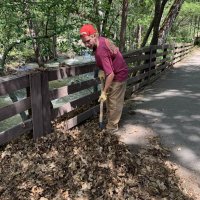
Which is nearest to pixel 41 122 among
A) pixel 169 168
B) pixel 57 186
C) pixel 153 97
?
pixel 57 186

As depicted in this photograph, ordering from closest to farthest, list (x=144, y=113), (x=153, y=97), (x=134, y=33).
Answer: (x=144, y=113) → (x=153, y=97) → (x=134, y=33)

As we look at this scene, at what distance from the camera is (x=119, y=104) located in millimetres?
6484

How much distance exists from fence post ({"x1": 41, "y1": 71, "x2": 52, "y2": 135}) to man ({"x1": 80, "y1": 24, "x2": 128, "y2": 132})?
0.85 m

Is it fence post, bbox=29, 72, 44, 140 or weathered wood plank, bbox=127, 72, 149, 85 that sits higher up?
fence post, bbox=29, 72, 44, 140

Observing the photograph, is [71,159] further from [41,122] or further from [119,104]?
[119,104]

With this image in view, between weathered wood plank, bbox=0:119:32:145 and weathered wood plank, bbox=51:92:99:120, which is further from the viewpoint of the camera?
weathered wood plank, bbox=51:92:99:120

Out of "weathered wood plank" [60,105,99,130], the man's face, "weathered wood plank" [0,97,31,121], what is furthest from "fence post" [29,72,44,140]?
the man's face

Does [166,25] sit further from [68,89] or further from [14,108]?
[14,108]

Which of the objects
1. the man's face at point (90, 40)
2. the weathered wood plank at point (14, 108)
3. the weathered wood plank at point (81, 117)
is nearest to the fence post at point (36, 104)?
the weathered wood plank at point (14, 108)

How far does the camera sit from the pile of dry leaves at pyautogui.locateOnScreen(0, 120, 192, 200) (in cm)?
436

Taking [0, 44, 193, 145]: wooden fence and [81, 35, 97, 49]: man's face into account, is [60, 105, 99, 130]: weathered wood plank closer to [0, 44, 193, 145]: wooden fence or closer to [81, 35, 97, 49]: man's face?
[0, 44, 193, 145]: wooden fence

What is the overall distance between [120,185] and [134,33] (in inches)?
1298

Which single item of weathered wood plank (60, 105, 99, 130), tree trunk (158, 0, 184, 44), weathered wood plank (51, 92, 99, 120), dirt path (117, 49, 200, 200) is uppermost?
tree trunk (158, 0, 184, 44)

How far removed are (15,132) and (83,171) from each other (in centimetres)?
119
